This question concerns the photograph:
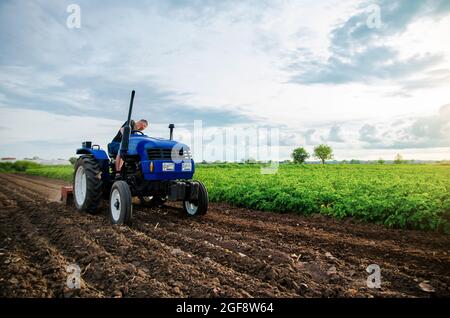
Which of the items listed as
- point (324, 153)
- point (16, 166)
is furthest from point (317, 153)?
point (16, 166)

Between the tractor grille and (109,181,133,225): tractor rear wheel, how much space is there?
0.88m

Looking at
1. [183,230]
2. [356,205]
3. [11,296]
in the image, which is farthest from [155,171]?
[356,205]

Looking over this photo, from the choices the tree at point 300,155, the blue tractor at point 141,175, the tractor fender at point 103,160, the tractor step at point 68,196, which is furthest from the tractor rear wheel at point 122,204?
the tree at point 300,155

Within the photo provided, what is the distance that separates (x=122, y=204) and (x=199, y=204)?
1.95m

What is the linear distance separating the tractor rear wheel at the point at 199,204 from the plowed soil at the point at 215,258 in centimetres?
30

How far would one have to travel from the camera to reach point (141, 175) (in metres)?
7.80

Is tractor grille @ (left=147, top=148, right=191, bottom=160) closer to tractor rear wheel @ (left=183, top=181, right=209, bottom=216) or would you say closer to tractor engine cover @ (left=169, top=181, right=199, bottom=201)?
tractor engine cover @ (left=169, top=181, right=199, bottom=201)

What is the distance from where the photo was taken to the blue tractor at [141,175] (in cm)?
729

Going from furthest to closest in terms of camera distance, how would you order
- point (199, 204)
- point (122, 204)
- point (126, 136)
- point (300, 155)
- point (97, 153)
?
point (300, 155)
point (97, 153)
point (199, 204)
point (126, 136)
point (122, 204)

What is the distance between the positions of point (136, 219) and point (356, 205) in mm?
4934

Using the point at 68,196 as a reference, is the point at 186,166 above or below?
above

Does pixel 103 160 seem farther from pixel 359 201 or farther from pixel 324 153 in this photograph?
pixel 324 153

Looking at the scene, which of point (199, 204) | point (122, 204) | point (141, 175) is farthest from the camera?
point (199, 204)

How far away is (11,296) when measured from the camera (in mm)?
3568
